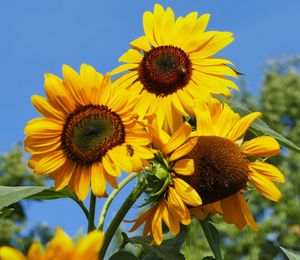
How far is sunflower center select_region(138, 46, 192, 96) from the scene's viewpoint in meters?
1.34

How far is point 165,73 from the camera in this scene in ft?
4.54

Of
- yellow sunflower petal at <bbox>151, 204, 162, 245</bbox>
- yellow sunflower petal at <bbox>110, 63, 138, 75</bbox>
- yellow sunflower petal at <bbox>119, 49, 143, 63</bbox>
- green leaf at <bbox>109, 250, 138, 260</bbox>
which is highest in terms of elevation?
yellow sunflower petal at <bbox>119, 49, 143, 63</bbox>

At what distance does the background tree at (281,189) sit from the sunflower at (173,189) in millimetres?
12428

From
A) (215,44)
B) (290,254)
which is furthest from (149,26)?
(290,254)

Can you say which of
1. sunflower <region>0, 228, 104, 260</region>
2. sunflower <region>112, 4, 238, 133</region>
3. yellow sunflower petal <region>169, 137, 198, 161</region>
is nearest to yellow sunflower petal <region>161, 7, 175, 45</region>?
sunflower <region>112, 4, 238, 133</region>

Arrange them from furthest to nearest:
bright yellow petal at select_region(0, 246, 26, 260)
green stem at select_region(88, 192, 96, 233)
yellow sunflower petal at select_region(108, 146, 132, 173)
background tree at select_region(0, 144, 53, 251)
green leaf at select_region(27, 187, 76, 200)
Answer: background tree at select_region(0, 144, 53, 251)
green leaf at select_region(27, 187, 76, 200)
green stem at select_region(88, 192, 96, 233)
yellow sunflower petal at select_region(108, 146, 132, 173)
bright yellow petal at select_region(0, 246, 26, 260)

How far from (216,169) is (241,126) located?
0.13m

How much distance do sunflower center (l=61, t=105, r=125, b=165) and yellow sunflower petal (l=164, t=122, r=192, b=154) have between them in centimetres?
9

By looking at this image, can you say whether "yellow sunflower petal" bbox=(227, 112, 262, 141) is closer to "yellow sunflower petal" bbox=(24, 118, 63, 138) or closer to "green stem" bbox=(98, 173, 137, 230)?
"green stem" bbox=(98, 173, 137, 230)

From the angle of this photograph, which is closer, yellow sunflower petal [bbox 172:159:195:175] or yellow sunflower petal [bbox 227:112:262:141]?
yellow sunflower petal [bbox 172:159:195:175]

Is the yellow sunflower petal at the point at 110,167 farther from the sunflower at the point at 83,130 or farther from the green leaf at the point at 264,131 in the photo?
the green leaf at the point at 264,131

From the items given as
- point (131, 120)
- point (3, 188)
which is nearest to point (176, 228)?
point (131, 120)

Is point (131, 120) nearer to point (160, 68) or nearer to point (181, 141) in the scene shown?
point (181, 141)

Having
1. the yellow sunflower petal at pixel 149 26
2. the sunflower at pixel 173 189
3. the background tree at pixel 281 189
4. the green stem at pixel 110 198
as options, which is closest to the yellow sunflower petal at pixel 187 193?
the sunflower at pixel 173 189
